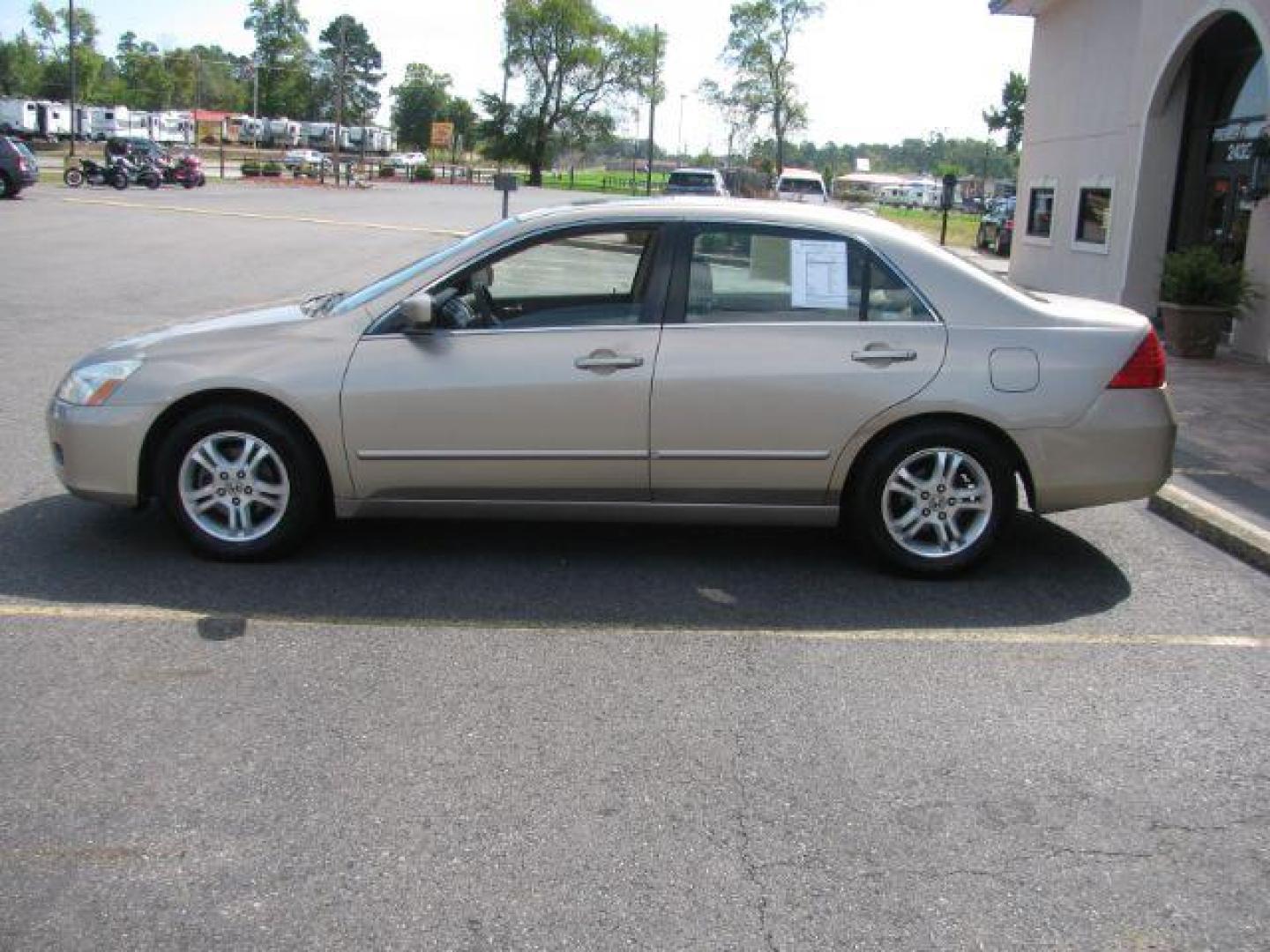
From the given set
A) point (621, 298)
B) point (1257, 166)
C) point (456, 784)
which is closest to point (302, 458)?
point (621, 298)

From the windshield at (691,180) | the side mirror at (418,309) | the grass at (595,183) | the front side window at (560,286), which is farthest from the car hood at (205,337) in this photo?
the grass at (595,183)

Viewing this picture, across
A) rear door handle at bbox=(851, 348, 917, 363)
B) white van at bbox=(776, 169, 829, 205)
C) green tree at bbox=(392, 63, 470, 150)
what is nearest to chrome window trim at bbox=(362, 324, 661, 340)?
rear door handle at bbox=(851, 348, 917, 363)

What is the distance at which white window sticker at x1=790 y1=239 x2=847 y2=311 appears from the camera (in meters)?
5.55

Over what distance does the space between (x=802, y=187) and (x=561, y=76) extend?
214 ft

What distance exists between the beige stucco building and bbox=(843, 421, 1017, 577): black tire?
31.1ft

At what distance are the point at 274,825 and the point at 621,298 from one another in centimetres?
299

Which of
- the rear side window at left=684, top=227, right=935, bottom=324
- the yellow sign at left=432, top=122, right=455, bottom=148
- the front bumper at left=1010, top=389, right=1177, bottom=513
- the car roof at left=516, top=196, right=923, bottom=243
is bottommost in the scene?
the front bumper at left=1010, top=389, right=1177, bottom=513

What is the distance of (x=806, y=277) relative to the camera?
5574 millimetres

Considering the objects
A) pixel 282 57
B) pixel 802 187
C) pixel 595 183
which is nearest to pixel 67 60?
pixel 282 57

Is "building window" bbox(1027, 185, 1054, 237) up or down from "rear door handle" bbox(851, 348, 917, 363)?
up

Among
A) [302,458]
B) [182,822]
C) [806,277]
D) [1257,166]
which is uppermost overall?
[1257,166]

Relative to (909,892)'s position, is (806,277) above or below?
above

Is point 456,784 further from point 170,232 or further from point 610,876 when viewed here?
point 170,232

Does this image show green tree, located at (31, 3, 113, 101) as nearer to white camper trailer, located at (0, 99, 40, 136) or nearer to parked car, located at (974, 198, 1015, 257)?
white camper trailer, located at (0, 99, 40, 136)
